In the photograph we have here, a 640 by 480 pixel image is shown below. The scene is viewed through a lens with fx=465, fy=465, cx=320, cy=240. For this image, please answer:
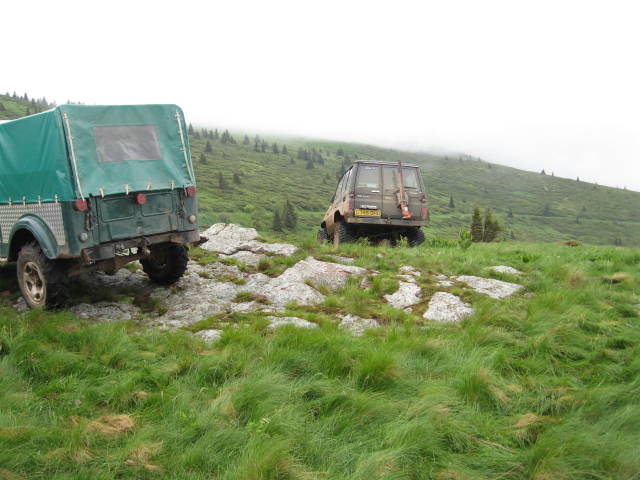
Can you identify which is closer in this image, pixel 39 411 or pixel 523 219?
pixel 39 411

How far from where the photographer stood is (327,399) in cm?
345

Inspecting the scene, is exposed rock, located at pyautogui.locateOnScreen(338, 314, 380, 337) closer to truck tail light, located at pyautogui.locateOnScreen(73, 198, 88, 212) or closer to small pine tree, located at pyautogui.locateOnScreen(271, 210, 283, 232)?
truck tail light, located at pyautogui.locateOnScreen(73, 198, 88, 212)

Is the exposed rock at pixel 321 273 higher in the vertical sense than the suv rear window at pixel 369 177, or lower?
lower

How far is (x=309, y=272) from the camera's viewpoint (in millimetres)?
7891

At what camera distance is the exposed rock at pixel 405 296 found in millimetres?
6568

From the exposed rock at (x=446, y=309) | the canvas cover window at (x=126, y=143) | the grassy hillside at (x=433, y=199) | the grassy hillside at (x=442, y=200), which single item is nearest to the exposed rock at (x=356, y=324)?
the exposed rock at (x=446, y=309)

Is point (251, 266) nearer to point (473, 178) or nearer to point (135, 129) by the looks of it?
point (135, 129)

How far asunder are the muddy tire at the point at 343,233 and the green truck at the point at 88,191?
601 cm

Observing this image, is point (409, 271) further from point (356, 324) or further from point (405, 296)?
point (356, 324)

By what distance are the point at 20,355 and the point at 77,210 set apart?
2.26 m

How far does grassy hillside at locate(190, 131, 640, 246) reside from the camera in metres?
80.7

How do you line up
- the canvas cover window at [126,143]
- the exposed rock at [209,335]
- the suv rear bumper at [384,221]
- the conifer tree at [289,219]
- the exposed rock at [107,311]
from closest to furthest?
the exposed rock at [209,335]
the exposed rock at [107,311]
the canvas cover window at [126,143]
the suv rear bumper at [384,221]
the conifer tree at [289,219]

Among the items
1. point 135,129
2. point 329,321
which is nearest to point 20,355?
point 329,321

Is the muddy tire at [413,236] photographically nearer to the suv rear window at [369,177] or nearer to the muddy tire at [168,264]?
the suv rear window at [369,177]
